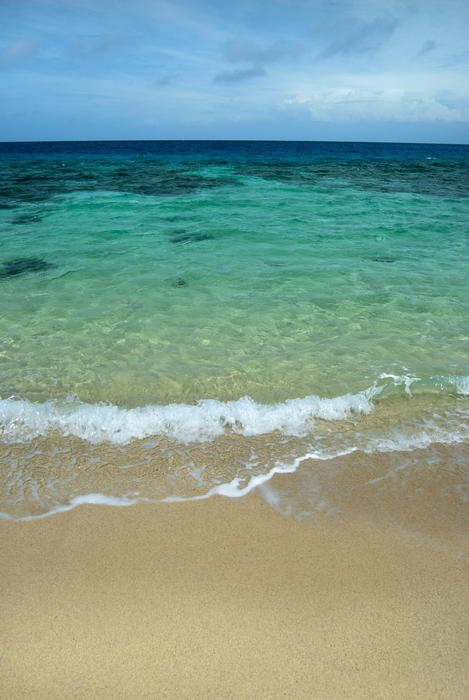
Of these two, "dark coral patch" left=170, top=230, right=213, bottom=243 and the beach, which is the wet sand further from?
"dark coral patch" left=170, top=230, right=213, bottom=243

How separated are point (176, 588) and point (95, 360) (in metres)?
3.08

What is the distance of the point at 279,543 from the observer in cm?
271

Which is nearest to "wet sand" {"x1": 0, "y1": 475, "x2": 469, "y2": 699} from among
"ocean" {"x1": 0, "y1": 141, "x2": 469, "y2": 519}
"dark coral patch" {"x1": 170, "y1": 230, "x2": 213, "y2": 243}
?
"ocean" {"x1": 0, "y1": 141, "x2": 469, "y2": 519}

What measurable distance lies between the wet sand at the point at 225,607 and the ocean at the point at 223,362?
277 mm

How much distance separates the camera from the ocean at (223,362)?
3.37 meters

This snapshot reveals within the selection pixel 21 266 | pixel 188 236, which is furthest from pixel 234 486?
pixel 188 236

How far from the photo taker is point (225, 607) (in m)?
2.31

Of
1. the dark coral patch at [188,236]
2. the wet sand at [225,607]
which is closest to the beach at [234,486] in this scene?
the wet sand at [225,607]

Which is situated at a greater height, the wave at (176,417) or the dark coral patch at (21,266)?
the dark coral patch at (21,266)

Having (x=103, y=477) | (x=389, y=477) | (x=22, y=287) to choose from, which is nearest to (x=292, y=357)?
(x=389, y=477)

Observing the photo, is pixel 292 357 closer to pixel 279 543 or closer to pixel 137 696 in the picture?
pixel 279 543

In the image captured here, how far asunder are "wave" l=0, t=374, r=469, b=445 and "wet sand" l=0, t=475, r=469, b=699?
0.85 m

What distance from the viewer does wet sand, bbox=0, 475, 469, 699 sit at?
6.49ft

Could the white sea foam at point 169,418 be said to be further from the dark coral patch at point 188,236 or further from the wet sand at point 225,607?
the dark coral patch at point 188,236
